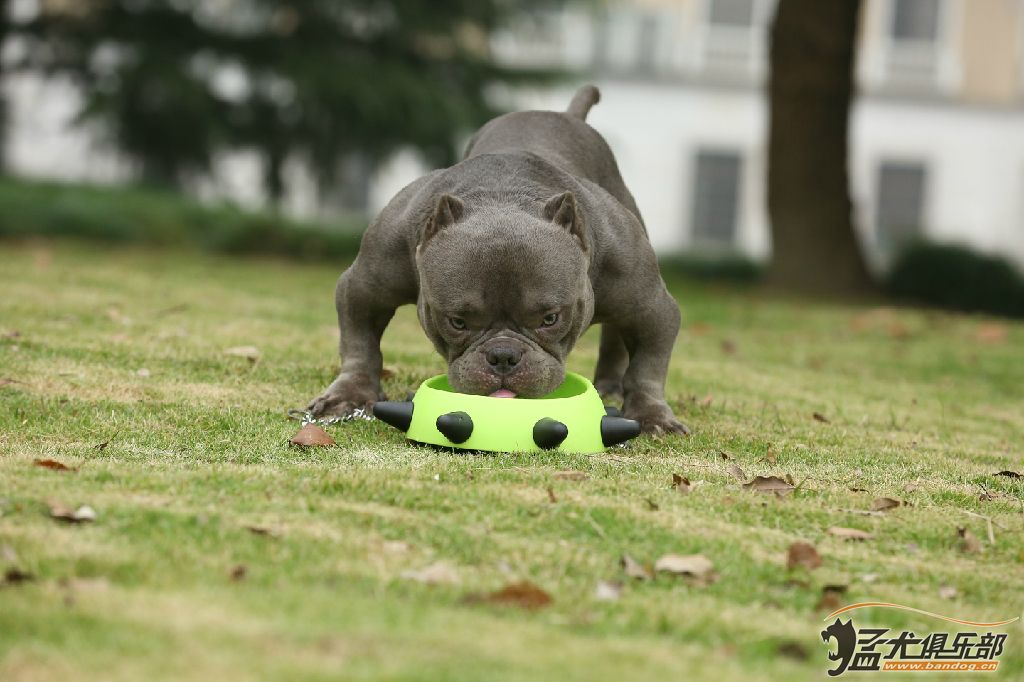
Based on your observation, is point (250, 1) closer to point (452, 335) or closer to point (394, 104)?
point (394, 104)

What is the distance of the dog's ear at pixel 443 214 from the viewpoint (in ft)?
16.9

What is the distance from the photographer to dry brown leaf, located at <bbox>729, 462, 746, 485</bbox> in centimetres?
464

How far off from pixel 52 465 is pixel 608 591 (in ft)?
5.94

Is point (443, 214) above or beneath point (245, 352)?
above

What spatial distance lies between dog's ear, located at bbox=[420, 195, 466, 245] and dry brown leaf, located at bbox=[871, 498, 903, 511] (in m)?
1.86

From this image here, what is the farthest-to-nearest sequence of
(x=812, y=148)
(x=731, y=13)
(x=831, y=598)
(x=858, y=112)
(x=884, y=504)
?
(x=731, y=13) → (x=858, y=112) → (x=812, y=148) → (x=884, y=504) → (x=831, y=598)

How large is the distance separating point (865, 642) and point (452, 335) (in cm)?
235

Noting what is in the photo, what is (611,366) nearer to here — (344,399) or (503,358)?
(344,399)

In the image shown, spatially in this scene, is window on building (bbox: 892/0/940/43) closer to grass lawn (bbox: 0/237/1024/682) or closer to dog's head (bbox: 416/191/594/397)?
grass lawn (bbox: 0/237/1024/682)

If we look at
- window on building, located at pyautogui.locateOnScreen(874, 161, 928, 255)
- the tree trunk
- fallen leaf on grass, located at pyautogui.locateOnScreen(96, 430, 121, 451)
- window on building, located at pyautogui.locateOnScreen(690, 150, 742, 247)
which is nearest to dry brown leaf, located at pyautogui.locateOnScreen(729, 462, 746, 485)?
fallen leaf on grass, located at pyautogui.locateOnScreen(96, 430, 121, 451)

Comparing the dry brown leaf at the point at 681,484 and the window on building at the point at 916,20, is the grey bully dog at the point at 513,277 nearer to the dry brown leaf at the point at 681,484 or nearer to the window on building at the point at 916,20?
the dry brown leaf at the point at 681,484

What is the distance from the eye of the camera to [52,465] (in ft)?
13.5

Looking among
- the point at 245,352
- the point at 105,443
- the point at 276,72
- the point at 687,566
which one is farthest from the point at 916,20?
the point at 687,566

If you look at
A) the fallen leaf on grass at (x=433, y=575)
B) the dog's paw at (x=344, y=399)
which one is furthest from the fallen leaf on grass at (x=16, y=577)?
the dog's paw at (x=344, y=399)
